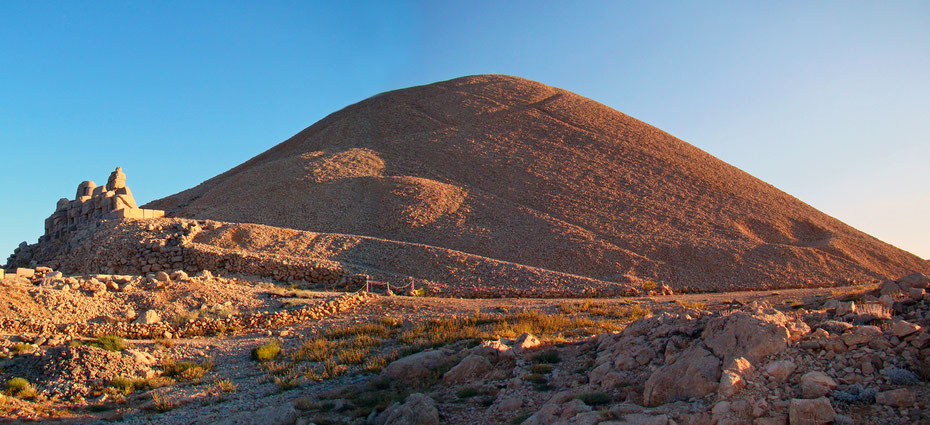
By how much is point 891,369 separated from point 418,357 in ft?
17.7

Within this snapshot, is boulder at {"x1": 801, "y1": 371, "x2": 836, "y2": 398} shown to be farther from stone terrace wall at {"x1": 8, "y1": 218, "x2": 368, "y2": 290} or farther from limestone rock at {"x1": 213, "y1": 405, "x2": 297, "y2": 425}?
stone terrace wall at {"x1": 8, "y1": 218, "x2": 368, "y2": 290}

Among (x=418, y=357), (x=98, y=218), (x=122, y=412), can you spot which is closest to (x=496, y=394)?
(x=418, y=357)

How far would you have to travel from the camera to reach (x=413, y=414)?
642 centimetres

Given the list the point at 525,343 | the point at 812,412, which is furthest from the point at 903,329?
the point at 525,343

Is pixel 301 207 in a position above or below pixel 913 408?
above

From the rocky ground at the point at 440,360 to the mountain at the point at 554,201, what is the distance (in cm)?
894

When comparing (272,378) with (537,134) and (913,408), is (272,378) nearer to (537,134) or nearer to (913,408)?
(913,408)

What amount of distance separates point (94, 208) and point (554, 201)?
66.1 feet

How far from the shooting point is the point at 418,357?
8500 mm

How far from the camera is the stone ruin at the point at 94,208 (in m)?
24.5

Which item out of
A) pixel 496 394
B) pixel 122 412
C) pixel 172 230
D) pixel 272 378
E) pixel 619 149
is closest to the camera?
pixel 496 394

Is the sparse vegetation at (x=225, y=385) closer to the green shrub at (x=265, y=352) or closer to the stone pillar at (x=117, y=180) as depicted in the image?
the green shrub at (x=265, y=352)

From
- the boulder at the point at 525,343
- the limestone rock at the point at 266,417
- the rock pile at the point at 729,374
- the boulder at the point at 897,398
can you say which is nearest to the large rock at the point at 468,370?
the rock pile at the point at 729,374

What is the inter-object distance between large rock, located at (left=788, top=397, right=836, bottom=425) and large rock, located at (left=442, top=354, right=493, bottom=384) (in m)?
3.83
